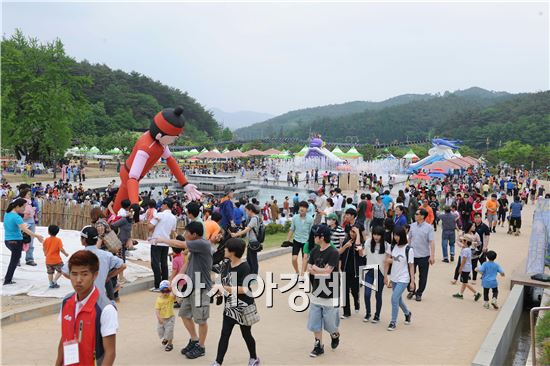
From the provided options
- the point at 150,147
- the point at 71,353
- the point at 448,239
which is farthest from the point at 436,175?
the point at 71,353

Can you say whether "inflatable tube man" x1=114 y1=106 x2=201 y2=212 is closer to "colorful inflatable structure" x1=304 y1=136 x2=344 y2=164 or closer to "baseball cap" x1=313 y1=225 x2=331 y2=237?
"baseball cap" x1=313 y1=225 x2=331 y2=237

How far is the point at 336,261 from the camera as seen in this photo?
522 cm

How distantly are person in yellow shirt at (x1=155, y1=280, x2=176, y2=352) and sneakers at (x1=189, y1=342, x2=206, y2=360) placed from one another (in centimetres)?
31

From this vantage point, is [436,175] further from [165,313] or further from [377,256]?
[165,313]

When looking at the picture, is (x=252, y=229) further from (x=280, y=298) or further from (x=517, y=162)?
(x=517, y=162)

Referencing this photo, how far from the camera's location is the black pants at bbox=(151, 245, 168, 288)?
744 cm

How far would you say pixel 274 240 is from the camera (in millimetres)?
13336

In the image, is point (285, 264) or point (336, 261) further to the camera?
point (285, 264)

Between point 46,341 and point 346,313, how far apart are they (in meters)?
3.79

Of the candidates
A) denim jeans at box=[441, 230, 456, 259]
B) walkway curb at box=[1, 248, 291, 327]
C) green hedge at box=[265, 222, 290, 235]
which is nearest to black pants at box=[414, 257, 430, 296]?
denim jeans at box=[441, 230, 456, 259]

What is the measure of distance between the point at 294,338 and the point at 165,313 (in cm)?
167

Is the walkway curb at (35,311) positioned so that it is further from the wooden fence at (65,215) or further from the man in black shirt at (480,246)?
the man in black shirt at (480,246)

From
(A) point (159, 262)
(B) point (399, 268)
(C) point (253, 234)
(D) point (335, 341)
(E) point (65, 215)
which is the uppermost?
(C) point (253, 234)

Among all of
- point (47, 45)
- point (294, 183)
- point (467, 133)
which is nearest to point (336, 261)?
point (294, 183)
